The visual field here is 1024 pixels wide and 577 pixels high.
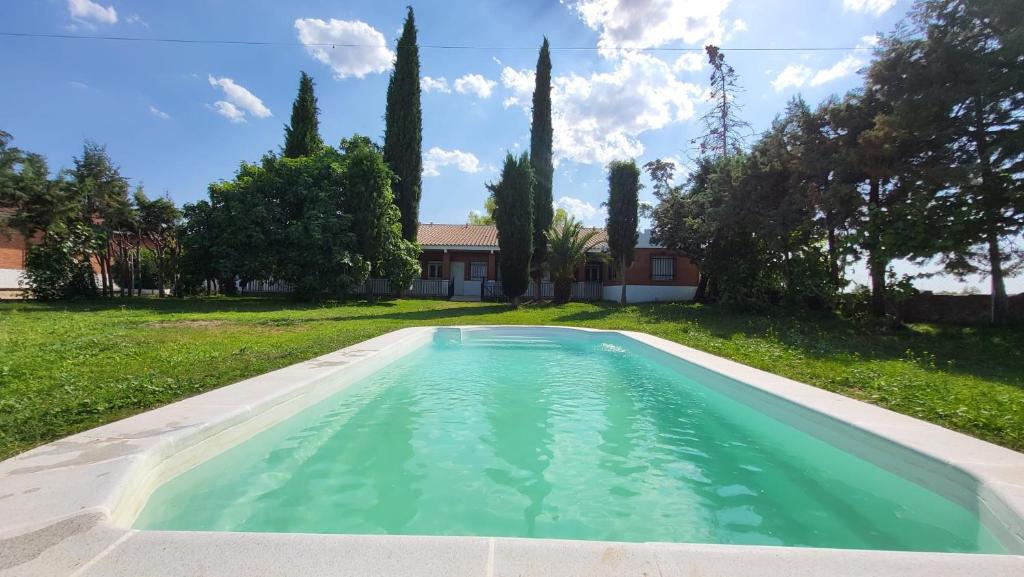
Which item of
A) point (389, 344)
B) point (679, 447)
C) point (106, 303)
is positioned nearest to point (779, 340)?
point (679, 447)

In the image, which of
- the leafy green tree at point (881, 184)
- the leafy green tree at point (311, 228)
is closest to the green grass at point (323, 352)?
the leafy green tree at point (881, 184)

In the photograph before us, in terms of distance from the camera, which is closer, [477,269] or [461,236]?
[477,269]

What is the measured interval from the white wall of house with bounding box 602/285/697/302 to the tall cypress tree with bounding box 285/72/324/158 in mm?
18264

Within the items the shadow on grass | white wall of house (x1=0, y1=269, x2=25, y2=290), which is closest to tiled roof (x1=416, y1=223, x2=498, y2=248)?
the shadow on grass

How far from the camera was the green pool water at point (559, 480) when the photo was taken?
114 inches

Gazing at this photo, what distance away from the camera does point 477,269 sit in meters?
26.7

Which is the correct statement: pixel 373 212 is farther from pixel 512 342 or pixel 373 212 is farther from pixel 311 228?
pixel 512 342

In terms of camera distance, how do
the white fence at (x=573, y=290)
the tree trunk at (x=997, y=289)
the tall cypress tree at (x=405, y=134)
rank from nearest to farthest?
1. the tree trunk at (x=997, y=289)
2. the tall cypress tree at (x=405, y=134)
3. the white fence at (x=573, y=290)

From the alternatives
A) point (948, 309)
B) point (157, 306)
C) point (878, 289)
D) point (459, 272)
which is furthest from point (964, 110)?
point (157, 306)

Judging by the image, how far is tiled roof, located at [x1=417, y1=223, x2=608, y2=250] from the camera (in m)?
25.1

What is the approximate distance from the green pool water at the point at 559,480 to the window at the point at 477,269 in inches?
813

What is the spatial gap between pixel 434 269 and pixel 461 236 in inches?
101

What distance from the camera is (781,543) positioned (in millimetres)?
2777

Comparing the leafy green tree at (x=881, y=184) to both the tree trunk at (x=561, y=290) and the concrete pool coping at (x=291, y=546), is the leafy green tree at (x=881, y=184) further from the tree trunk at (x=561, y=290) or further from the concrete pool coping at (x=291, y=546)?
the tree trunk at (x=561, y=290)
